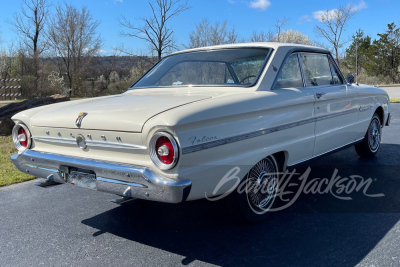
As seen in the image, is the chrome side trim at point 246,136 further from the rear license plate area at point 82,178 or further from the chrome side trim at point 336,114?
the rear license plate area at point 82,178

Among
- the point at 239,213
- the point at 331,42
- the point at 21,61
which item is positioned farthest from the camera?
the point at 331,42

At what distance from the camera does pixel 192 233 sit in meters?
3.19

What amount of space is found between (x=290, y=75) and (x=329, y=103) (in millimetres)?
710

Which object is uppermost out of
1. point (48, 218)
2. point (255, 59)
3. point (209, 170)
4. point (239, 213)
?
point (255, 59)

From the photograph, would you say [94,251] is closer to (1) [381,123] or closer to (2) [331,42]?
(1) [381,123]

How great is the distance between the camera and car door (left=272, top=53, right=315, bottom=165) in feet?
11.3

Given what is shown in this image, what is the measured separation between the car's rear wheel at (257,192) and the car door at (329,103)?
31.3 inches

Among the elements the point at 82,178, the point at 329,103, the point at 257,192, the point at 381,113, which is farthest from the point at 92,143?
the point at 381,113

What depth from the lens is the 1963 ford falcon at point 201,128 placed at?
8.38 ft

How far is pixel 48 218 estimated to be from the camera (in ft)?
12.0

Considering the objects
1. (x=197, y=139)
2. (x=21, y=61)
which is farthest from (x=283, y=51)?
(x=21, y=61)

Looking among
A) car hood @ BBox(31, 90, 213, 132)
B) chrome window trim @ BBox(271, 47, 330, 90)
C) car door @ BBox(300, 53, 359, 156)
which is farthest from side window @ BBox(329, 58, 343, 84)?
car hood @ BBox(31, 90, 213, 132)

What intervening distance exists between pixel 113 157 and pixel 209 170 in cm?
76

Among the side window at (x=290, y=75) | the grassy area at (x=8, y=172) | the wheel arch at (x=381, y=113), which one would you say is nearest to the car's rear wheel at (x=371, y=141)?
the wheel arch at (x=381, y=113)
